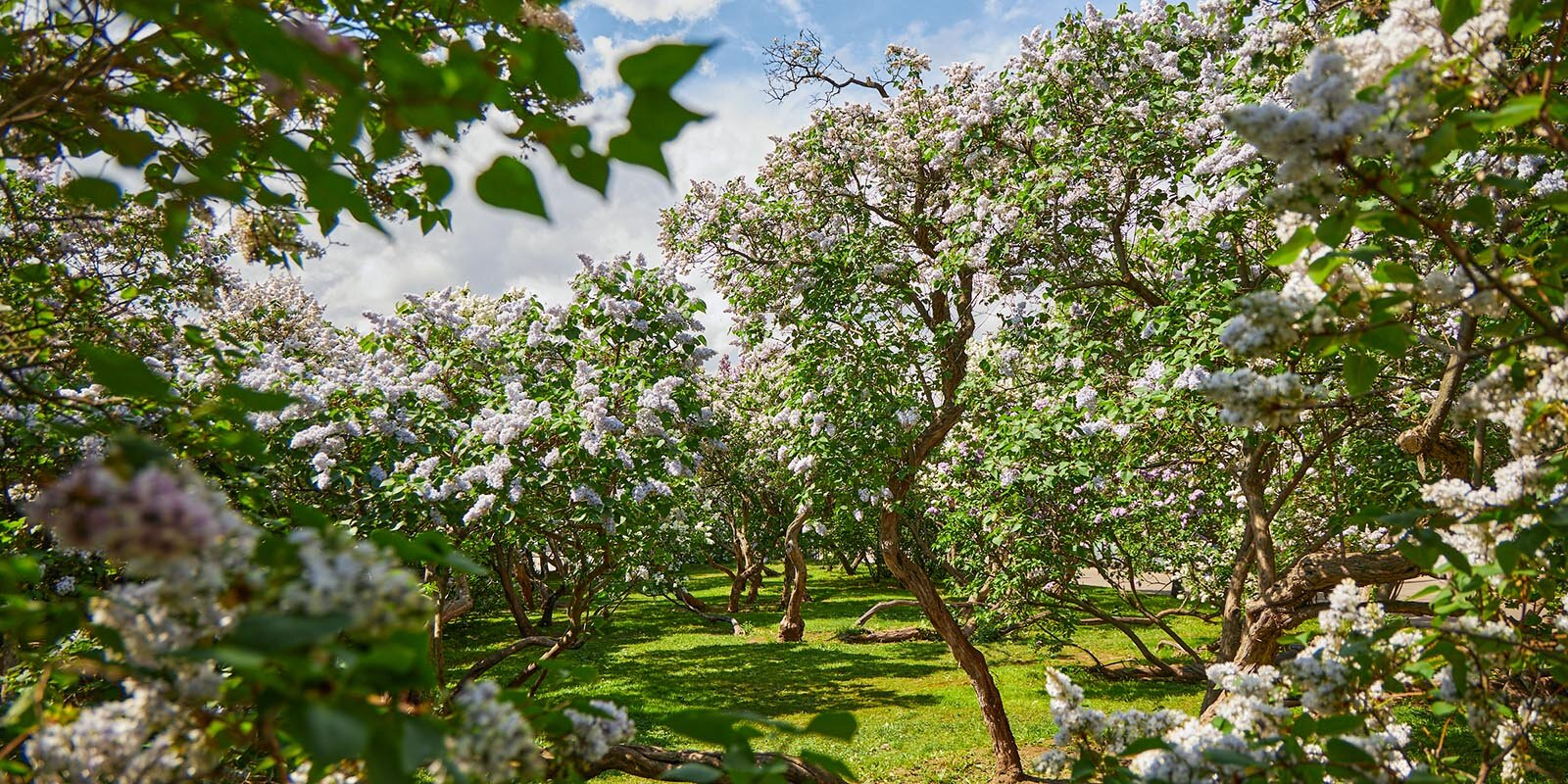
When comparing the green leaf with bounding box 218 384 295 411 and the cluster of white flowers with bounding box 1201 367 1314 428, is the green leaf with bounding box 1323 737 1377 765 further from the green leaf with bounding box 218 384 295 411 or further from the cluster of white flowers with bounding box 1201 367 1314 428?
the green leaf with bounding box 218 384 295 411

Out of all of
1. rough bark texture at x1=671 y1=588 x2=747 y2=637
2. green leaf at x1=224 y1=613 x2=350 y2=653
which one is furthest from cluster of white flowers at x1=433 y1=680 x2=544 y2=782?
rough bark texture at x1=671 y1=588 x2=747 y2=637

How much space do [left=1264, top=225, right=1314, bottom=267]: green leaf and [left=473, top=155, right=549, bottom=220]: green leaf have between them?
1.14m

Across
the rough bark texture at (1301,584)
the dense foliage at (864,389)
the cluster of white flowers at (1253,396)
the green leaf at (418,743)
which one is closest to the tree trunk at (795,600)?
the dense foliage at (864,389)

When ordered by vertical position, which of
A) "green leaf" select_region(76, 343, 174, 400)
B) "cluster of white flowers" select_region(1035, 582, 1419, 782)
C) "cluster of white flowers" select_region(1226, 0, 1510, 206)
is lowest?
"cluster of white flowers" select_region(1035, 582, 1419, 782)

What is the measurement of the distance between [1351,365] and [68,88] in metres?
2.55

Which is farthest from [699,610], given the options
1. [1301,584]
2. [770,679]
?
[1301,584]

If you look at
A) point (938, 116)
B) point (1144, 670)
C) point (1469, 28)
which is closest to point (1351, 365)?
point (1469, 28)

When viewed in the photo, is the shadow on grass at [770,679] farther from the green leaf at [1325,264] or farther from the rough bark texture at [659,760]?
the green leaf at [1325,264]

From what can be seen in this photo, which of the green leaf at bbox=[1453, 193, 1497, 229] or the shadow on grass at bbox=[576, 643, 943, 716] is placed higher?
the green leaf at bbox=[1453, 193, 1497, 229]

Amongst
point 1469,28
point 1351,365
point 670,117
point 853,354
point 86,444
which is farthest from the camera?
point 853,354

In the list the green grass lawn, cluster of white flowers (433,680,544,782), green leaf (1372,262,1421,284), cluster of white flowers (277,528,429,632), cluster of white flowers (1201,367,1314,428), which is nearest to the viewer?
cluster of white flowers (277,528,429,632)

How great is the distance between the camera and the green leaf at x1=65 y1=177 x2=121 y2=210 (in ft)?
4.44

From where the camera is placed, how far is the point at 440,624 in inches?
226

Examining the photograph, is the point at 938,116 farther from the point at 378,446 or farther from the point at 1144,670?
the point at 1144,670
